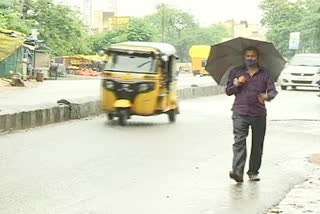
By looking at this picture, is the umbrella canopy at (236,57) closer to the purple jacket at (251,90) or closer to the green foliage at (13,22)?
the purple jacket at (251,90)

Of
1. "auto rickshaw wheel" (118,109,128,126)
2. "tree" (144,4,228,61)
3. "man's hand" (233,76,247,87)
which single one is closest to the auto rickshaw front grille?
"auto rickshaw wheel" (118,109,128,126)

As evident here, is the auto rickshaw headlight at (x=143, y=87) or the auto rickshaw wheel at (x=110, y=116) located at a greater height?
the auto rickshaw headlight at (x=143, y=87)

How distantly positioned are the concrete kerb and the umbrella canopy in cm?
643

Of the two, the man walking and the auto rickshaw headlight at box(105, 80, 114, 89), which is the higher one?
the man walking

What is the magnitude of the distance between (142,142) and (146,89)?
3.42 metres

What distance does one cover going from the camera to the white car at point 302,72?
31.8 m

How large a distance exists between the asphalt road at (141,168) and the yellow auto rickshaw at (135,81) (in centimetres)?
42

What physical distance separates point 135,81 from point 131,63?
1.88ft

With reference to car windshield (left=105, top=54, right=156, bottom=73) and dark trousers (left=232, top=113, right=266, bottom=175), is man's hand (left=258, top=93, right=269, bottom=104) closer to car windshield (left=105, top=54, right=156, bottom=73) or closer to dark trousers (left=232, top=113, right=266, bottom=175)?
dark trousers (left=232, top=113, right=266, bottom=175)

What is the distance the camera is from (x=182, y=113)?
1992 cm

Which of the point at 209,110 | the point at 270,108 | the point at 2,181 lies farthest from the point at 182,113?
the point at 2,181

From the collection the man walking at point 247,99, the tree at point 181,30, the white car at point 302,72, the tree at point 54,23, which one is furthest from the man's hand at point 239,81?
the tree at point 181,30

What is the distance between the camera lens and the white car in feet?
104

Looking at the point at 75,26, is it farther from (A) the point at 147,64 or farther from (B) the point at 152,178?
(B) the point at 152,178
